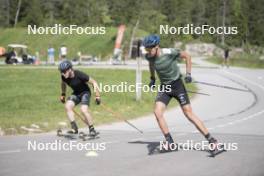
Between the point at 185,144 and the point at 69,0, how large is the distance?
54925 millimetres

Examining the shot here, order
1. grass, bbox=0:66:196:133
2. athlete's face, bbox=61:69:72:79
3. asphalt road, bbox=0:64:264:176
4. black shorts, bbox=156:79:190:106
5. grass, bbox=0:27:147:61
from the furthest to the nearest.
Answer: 1. grass, bbox=0:27:147:61
2. grass, bbox=0:66:196:133
3. athlete's face, bbox=61:69:72:79
4. black shorts, bbox=156:79:190:106
5. asphalt road, bbox=0:64:264:176

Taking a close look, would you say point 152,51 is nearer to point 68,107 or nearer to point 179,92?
point 179,92

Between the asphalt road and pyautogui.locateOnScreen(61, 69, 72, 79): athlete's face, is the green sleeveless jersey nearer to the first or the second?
the asphalt road

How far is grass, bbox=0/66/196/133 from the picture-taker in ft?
52.1

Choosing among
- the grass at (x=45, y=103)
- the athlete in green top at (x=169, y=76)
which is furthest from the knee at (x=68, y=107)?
the athlete in green top at (x=169, y=76)

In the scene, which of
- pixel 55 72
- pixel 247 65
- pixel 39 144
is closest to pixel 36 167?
pixel 39 144

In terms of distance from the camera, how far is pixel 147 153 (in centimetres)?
1024

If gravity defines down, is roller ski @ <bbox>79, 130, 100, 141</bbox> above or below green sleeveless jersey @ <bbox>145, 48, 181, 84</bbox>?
below

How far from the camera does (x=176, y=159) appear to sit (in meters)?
9.55

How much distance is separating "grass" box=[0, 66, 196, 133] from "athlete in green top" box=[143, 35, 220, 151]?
209 inches

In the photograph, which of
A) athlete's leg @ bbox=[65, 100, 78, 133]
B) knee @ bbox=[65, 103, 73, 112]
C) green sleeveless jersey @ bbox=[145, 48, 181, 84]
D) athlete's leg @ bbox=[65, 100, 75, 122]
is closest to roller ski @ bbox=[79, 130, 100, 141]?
athlete's leg @ bbox=[65, 100, 78, 133]

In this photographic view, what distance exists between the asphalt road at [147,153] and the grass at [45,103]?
4.12 ft

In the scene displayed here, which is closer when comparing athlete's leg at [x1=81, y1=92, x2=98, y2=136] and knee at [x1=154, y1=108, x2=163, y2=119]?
knee at [x1=154, y1=108, x2=163, y2=119]

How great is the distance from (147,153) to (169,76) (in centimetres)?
148
